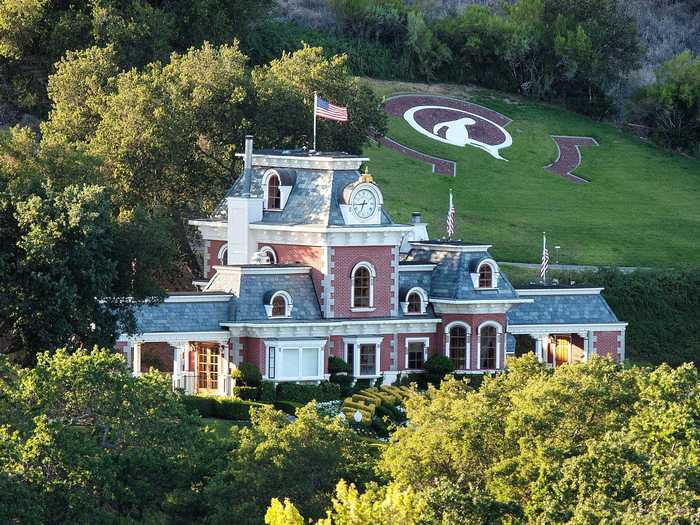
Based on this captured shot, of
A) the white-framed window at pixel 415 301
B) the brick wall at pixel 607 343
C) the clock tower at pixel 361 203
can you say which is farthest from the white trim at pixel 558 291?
the clock tower at pixel 361 203

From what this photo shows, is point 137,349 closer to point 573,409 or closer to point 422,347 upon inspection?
point 422,347

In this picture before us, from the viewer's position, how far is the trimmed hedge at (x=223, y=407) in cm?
7844

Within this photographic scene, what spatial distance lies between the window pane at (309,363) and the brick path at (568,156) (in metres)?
46.7

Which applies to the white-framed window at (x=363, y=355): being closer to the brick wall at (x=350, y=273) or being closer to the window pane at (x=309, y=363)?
the brick wall at (x=350, y=273)

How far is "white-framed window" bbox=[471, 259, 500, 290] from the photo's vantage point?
293 ft

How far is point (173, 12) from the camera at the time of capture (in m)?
121

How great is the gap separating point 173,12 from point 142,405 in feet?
198

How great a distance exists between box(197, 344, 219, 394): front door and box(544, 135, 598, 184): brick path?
48056 millimetres

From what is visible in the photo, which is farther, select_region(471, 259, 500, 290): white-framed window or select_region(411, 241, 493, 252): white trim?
select_region(411, 241, 493, 252): white trim

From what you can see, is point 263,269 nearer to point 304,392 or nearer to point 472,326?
point 304,392

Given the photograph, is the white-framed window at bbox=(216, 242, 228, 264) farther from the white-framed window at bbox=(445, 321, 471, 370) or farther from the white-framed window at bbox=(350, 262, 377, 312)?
the white-framed window at bbox=(445, 321, 471, 370)

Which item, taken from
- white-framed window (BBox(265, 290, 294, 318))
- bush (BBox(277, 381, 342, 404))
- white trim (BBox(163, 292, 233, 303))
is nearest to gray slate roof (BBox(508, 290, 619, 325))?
white-framed window (BBox(265, 290, 294, 318))

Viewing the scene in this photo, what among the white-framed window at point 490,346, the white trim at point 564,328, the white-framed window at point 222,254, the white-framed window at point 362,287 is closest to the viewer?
the white-framed window at point 362,287

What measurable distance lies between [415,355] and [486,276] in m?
4.46
